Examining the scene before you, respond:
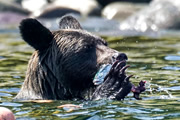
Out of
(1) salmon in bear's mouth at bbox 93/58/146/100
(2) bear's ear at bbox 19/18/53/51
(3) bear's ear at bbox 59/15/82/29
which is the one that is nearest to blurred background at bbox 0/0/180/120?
(1) salmon in bear's mouth at bbox 93/58/146/100

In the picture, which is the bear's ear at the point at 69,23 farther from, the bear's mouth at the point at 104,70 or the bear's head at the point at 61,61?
the bear's mouth at the point at 104,70

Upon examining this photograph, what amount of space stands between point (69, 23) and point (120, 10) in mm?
14938

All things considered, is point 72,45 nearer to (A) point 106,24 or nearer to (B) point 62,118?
(B) point 62,118

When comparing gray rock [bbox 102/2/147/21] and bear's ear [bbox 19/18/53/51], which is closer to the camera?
bear's ear [bbox 19/18/53/51]

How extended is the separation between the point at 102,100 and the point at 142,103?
523mm

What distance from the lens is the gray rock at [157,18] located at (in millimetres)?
17953

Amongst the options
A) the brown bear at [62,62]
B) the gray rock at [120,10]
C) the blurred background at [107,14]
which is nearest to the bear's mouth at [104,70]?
the brown bear at [62,62]

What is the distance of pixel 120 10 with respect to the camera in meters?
23.0

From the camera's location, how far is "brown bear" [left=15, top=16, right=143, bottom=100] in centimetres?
726

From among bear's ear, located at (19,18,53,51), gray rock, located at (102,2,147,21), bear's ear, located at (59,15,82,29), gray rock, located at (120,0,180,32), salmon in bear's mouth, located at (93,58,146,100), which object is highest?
gray rock, located at (102,2,147,21)

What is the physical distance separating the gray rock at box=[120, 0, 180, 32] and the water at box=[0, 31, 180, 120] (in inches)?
104

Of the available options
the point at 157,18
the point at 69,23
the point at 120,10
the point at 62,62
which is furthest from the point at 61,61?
the point at 120,10

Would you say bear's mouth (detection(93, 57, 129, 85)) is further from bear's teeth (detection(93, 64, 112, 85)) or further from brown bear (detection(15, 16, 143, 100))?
brown bear (detection(15, 16, 143, 100))

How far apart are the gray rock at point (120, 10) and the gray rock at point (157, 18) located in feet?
10.1
